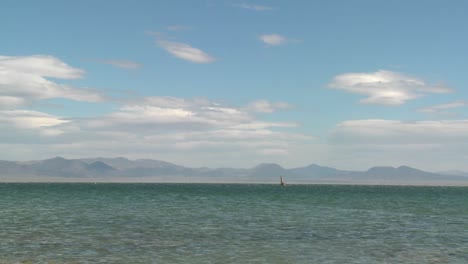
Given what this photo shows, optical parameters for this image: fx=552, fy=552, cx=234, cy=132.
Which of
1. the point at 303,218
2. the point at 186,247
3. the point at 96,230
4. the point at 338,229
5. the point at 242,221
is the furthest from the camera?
the point at 303,218

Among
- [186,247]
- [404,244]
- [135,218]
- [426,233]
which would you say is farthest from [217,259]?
[135,218]

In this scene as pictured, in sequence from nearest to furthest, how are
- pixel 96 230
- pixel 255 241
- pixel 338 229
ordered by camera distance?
pixel 255 241 < pixel 96 230 < pixel 338 229

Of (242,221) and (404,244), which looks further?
(242,221)

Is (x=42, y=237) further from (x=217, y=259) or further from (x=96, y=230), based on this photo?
(x=217, y=259)

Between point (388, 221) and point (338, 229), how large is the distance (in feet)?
44.3

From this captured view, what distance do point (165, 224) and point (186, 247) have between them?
17007mm

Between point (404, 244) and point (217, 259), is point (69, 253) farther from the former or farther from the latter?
point (404, 244)

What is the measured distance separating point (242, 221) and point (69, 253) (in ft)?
88.3

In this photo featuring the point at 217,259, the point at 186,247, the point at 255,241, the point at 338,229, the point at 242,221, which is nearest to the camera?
the point at 217,259

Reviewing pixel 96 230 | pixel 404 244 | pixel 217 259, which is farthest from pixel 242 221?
pixel 217 259

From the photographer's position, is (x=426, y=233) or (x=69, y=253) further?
(x=426, y=233)

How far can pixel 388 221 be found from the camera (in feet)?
208

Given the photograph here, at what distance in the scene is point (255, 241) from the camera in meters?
42.2

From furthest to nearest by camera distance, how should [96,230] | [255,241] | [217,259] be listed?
[96,230] → [255,241] → [217,259]
